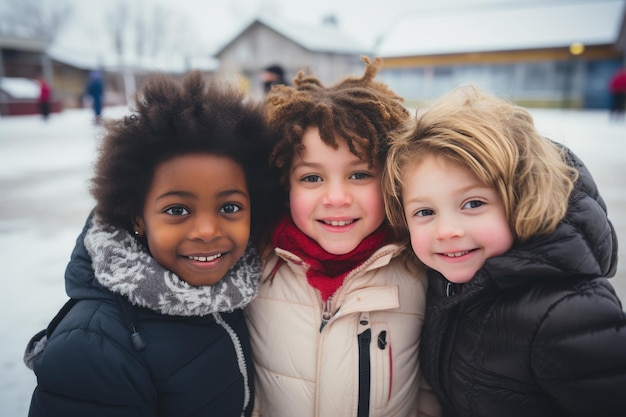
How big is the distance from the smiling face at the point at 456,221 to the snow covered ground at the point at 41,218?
47 cm

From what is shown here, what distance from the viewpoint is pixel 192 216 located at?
3.87ft

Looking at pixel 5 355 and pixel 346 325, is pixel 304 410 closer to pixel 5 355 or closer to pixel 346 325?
pixel 346 325

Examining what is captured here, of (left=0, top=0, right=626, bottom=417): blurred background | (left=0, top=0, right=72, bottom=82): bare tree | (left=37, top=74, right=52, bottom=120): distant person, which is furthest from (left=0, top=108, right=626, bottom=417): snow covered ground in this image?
(left=0, top=0, right=72, bottom=82): bare tree

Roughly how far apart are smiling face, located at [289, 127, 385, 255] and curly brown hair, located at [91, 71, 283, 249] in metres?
0.20

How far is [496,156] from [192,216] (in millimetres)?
873

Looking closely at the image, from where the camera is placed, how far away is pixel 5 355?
6.70ft

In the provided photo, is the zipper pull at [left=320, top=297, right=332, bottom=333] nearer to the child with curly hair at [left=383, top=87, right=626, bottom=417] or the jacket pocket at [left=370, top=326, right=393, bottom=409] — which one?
the jacket pocket at [left=370, top=326, right=393, bottom=409]

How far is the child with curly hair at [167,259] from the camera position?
1075 mm

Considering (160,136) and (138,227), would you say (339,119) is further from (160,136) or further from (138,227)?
(138,227)

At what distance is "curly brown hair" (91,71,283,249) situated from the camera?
117 cm

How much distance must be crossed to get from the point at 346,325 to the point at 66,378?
2.54 ft

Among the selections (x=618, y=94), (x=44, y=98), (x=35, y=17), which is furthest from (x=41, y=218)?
(x=35, y=17)

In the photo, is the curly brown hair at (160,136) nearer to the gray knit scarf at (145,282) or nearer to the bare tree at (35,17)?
the gray knit scarf at (145,282)

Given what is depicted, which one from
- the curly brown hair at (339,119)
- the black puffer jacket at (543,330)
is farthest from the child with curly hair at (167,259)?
the black puffer jacket at (543,330)
